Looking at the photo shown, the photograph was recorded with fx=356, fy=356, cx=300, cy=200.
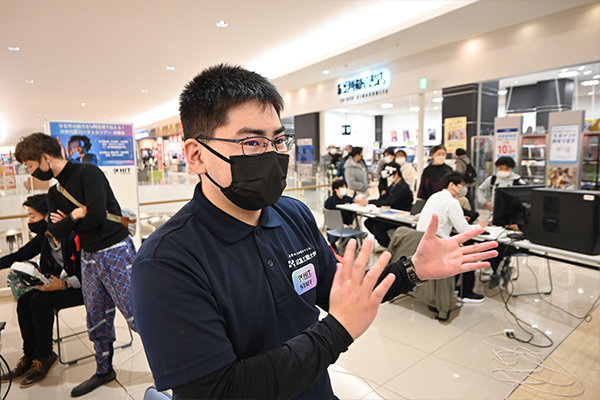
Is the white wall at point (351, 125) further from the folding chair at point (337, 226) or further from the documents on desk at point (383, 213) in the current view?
the folding chair at point (337, 226)

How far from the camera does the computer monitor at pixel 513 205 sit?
135 inches

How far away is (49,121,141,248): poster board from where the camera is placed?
3980 mm

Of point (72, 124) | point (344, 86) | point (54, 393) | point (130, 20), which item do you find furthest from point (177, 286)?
point (344, 86)

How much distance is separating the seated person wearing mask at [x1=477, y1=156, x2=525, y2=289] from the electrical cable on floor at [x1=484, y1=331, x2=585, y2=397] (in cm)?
109

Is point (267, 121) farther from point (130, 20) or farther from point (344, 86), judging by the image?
point (344, 86)

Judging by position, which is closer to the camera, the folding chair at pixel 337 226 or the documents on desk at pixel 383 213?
the documents on desk at pixel 383 213

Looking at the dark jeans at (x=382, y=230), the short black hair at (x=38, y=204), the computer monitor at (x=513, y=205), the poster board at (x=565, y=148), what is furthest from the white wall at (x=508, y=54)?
the short black hair at (x=38, y=204)

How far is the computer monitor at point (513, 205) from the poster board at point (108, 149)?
13.3ft

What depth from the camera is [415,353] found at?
2896 millimetres

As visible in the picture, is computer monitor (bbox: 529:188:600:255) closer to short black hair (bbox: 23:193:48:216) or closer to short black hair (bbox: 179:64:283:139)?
short black hair (bbox: 179:64:283:139)

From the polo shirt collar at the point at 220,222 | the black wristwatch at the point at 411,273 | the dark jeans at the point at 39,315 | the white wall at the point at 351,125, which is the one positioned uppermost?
the white wall at the point at 351,125

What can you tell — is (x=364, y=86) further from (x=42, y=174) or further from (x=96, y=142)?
(x=42, y=174)

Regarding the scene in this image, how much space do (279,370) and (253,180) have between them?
0.45 m

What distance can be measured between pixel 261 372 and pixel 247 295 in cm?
17
